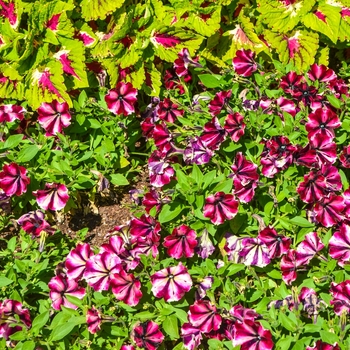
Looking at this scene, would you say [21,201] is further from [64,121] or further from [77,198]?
[64,121]

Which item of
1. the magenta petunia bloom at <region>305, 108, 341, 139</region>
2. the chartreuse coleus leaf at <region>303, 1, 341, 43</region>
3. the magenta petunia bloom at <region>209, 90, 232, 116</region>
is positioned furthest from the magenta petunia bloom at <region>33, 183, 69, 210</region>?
the chartreuse coleus leaf at <region>303, 1, 341, 43</region>

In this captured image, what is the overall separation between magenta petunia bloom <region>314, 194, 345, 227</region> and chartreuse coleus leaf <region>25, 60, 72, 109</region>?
4.01ft

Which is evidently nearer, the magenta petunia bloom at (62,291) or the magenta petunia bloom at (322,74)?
the magenta petunia bloom at (62,291)

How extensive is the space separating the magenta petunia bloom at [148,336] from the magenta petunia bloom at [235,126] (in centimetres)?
84

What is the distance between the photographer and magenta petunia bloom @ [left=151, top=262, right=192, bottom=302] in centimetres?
215

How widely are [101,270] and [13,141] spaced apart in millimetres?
757

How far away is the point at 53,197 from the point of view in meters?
2.46

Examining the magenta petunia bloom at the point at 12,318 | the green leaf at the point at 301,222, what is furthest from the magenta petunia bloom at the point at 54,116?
the green leaf at the point at 301,222

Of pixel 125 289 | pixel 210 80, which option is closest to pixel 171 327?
pixel 125 289

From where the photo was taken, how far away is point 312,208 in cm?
238

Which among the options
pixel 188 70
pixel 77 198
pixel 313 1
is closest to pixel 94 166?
pixel 77 198

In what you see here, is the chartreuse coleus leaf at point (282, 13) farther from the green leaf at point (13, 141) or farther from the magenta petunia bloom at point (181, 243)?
the green leaf at point (13, 141)

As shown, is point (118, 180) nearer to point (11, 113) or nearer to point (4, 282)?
point (11, 113)

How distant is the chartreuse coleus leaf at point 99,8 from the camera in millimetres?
2734
